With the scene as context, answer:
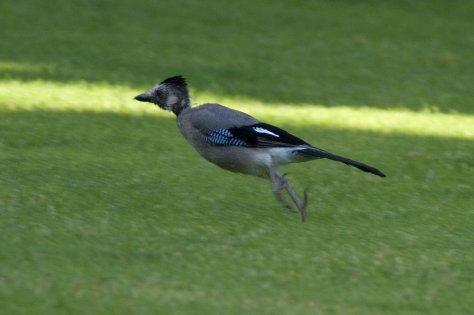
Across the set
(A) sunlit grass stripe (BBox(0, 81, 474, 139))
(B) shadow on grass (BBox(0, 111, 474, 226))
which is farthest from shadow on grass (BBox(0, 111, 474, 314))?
(A) sunlit grass stripe (BBox(0, 81, 474, 139))

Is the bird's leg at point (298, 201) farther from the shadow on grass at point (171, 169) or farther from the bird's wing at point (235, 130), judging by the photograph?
the shadow on grass at point (171, 169)

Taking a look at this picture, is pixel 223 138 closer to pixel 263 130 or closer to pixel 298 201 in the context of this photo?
pixel 263 130

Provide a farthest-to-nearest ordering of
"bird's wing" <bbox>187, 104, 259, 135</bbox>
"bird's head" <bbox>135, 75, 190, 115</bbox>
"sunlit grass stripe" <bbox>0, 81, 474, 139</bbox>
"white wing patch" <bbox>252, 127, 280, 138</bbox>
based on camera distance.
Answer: "sunlit grass stripe" <bbox>0, 81, 474, 139</bbox>, "bird's head" <bbox>135, 75, 190, 115</bbox>, "bird's wing" <bbox>187, 104, 259, 135</bbox>, "white wing patch" <bbox>252, 127, 280, 138</bbox>

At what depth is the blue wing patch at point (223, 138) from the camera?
Answer: 907 centimetres

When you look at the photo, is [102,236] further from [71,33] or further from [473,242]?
[71,33]

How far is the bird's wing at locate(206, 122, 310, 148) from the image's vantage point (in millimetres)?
9008

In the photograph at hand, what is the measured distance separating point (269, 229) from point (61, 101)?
5589 millimetres

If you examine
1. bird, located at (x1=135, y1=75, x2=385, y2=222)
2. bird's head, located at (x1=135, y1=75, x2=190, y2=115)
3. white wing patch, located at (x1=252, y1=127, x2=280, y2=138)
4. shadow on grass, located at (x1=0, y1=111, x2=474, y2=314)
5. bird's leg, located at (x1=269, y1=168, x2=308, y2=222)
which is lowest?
shadow on grass, located at (x1=0, y1=111, x2=474, y2=314)

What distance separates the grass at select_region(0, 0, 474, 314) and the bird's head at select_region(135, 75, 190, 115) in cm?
77

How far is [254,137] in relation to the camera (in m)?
9.05

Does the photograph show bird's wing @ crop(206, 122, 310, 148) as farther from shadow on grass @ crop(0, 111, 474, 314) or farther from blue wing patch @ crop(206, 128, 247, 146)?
shadow on grass @ crop(0, 111, 474, 314)

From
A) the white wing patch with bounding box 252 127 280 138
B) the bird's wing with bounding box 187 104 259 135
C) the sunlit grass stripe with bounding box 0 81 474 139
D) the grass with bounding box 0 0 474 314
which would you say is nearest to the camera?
the grass with bounding box 0 0 474 314

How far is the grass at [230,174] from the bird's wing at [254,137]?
1.97 ft

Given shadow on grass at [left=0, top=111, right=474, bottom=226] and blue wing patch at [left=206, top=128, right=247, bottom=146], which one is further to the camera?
shadow on grass at [left=0, top=111, right=474, bottom=226]
